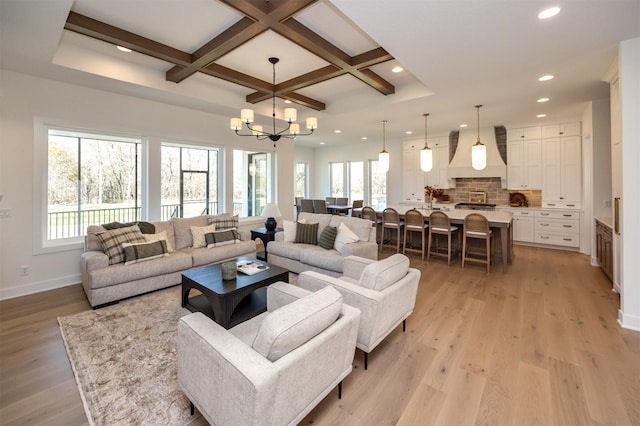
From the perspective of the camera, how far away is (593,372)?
216 cm

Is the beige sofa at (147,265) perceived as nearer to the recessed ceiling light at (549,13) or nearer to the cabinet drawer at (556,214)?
the recessed ceiling light at (549,13)

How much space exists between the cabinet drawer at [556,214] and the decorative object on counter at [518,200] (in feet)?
1.62

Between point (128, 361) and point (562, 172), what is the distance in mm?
8055

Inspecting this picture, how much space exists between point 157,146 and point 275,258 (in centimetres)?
281

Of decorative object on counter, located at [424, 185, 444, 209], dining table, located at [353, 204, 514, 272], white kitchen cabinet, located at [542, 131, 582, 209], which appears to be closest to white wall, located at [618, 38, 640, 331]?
dining table, located at [353, 204, 514, 272]

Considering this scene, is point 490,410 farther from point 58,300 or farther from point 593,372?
point 58,300

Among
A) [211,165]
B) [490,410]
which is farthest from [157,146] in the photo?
[490,410]

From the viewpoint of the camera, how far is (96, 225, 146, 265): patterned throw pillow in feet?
11.5

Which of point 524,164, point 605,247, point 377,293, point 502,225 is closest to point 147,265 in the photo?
point 377,293

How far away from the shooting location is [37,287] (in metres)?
3.78

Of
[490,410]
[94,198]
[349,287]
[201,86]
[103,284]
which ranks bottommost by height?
[490,410]

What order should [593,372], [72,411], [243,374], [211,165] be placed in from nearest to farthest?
[243,374] < [72,411] < [593,372] < [211,165]

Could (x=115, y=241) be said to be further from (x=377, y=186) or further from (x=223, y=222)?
(x=377, y=186)

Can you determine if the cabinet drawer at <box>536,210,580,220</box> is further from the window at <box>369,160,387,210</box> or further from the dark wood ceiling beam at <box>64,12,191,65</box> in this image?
the dark wood ceiling beam at <box>64,12,191,65</box>
